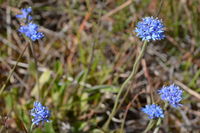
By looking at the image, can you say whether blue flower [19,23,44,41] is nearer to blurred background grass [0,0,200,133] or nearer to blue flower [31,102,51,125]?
blue flower [31,102,51,125]

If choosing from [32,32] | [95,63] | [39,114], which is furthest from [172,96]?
[95,63]

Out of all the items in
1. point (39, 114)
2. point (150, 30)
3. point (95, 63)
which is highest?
point (95, 63)

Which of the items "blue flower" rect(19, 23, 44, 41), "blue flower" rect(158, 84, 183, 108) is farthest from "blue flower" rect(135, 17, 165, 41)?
"blue flower" rect(19, 23, 44, 41)

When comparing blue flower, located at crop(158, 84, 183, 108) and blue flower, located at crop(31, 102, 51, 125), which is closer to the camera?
blue flower, located at crop(31, 102, 51, 125)

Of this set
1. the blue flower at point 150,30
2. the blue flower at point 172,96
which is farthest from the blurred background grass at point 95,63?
the blue flower at point 150,30

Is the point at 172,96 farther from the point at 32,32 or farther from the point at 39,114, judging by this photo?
the point at 32,32

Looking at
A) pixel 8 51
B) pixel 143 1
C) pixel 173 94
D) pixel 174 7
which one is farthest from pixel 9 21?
pixel 173 94

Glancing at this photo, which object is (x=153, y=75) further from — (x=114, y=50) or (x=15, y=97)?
(x=15, y=97)
